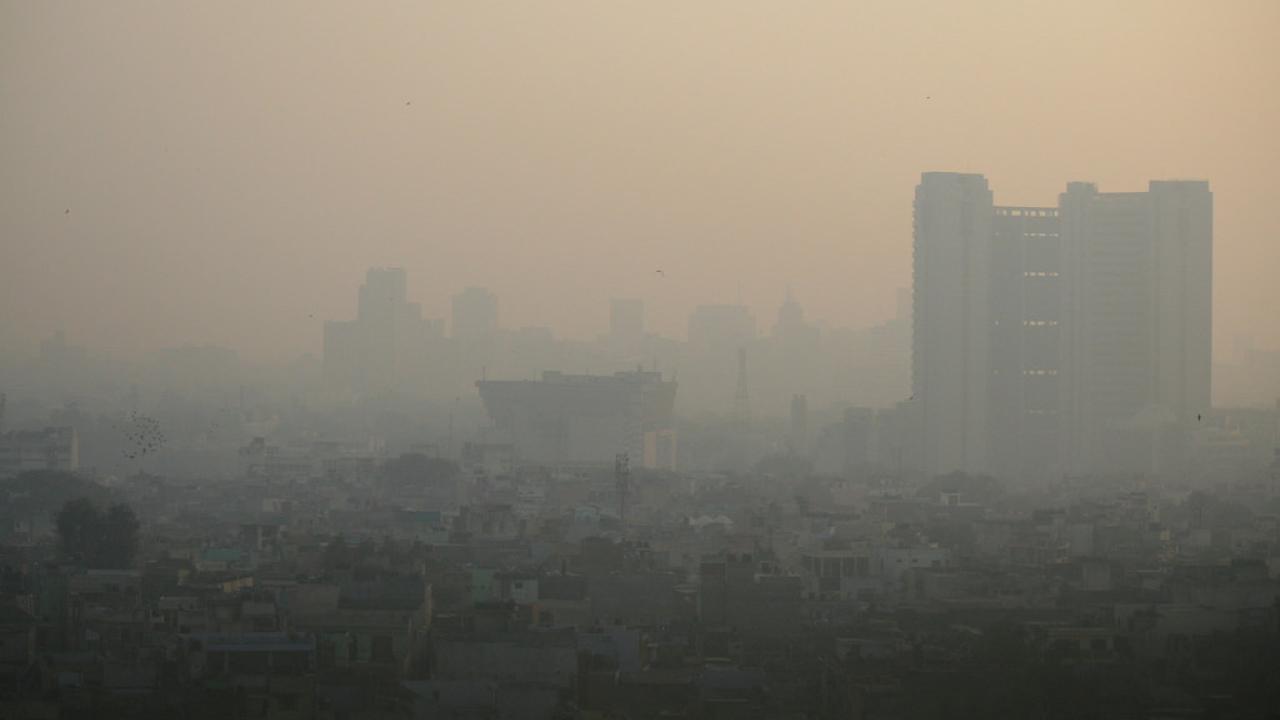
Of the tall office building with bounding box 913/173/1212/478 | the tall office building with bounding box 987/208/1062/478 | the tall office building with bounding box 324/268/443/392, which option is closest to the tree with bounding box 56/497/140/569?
the tall office building with bounding box 324/268/443/392

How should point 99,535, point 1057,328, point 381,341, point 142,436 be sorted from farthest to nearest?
point 1057,328 → point 381,341 → point 142,436 → point 99,535

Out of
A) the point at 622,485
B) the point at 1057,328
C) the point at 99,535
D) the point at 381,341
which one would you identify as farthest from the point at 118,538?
the point at 1057,328

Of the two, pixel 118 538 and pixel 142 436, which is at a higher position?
pixel 142 436

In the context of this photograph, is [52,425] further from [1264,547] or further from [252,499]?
[1264,547]

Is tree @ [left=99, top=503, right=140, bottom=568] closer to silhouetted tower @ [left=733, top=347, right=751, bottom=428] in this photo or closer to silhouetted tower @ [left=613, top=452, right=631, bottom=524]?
silhouetted tower @ [left=613, top=452, right=631, bottom=524]

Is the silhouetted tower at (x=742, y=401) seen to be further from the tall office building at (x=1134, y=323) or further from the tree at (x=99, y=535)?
the tree at (x=99, y=535)

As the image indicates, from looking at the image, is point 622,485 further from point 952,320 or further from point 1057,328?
point 1057,328

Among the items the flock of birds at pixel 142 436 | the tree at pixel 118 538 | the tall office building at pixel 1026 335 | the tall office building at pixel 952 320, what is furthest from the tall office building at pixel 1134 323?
the tree at pixel 118 538
